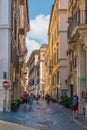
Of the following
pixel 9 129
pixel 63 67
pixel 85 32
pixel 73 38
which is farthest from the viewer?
pixel 63 67

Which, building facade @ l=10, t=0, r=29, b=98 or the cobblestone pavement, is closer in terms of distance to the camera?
the cobblestone pavement

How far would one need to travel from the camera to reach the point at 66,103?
138 feet

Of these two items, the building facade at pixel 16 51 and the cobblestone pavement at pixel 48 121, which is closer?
the cobblestone pavement at pixel 48 121

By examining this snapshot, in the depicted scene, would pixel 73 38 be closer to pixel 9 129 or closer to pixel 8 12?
pixel 8 12

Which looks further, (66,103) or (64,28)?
(64,28)

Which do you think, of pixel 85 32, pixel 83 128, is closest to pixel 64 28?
pixel 85 32

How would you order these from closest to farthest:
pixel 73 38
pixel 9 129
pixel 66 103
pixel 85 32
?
pixel 9 129
pixel 85 32
pixel 73 38
pixel 66 103

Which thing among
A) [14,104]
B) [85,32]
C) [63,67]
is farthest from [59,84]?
[85,32]

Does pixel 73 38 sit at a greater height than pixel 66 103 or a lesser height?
greater

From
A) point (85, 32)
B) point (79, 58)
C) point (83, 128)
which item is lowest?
point (83, 128)

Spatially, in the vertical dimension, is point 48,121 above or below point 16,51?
below

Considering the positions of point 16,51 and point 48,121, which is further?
point 16,51

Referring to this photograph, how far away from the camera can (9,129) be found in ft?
31.6

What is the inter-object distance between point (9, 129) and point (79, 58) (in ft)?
77.0
